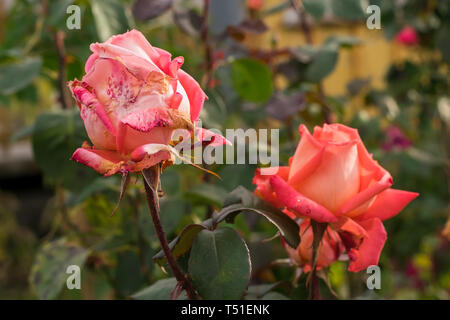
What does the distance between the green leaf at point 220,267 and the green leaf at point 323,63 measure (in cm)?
47

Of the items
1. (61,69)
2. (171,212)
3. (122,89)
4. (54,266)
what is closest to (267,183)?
(122,89)

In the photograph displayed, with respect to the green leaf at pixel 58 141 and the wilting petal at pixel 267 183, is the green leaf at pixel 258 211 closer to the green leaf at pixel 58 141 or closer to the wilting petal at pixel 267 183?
Answer: the wilting petal at pixel 267 183

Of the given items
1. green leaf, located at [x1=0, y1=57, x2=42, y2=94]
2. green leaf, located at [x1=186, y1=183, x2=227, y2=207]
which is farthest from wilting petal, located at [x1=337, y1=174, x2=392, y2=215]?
green leaf, located at [x1=0, y1=57, x2=42, y2=94]

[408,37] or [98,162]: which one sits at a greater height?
[408,37]

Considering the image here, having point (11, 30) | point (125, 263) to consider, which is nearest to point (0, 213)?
point (11, 30)

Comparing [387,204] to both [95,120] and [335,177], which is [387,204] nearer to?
[335,177]

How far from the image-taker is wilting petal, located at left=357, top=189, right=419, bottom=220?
0.43 meters

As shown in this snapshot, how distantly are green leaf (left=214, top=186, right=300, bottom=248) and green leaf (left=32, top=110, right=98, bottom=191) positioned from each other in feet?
1.08

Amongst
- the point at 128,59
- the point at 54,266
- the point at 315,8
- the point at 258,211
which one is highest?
the point at 315,8

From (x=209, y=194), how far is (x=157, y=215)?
0.24 meters

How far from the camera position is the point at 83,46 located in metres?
1.00

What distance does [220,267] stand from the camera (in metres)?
0.40
